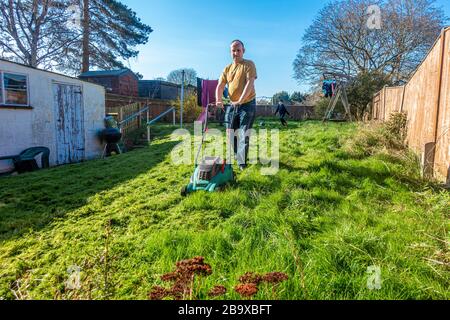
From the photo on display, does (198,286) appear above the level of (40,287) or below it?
above

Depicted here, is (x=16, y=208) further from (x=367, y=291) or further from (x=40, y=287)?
(x=367, y=291)

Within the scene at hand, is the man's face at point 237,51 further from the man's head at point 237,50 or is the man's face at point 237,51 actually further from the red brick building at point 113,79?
the red brick building at point 113,79

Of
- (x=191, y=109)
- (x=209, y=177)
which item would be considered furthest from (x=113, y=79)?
(x=209, y=177)

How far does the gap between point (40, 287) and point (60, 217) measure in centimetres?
138

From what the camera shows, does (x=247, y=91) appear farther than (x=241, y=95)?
No

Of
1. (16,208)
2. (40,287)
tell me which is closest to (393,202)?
(40,287)

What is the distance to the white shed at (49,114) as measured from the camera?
6.86 metres

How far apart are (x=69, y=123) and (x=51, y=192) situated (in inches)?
210

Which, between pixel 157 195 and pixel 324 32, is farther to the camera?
pixel 324 32

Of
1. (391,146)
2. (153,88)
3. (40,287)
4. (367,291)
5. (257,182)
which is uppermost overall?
(153,88)

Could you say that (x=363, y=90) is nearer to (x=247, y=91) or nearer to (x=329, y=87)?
(x=329, y=87)

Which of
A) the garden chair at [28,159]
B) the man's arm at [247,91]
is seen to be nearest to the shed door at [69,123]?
the garden chair at [28,159]

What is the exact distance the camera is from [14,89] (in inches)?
277

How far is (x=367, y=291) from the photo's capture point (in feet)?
5.56
